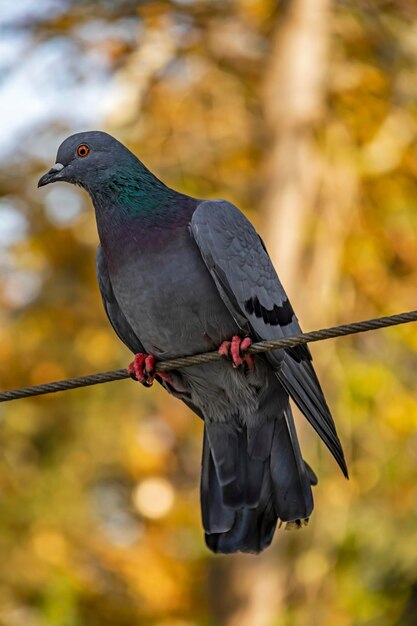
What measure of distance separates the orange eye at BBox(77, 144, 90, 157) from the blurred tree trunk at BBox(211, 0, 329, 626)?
4.90 m

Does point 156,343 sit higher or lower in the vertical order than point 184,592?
lower

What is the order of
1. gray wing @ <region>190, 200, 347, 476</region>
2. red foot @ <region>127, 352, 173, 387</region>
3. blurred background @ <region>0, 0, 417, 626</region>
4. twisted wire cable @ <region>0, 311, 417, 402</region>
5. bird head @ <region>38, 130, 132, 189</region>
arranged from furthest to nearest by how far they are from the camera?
blurred background @ <region>0, 0, 417, 626</region>, bird head @ <region>38, 130, 132, 189</region>, red foot @ <region>127, 352, 173, 387</region>, gray wing @ <region>190, 200, 347, 476</region>, twisted wire cable @ <region>0, 311, 417, 402</region>

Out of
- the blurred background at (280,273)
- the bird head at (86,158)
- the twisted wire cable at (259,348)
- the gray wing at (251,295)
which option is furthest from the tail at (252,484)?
the blurred background at (280,273)

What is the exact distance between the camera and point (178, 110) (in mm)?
11969

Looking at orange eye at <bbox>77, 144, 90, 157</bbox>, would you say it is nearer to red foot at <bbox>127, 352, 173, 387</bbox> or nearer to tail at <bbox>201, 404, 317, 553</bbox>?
red foot at <bbox>127, 352, 173, 387</bbox>

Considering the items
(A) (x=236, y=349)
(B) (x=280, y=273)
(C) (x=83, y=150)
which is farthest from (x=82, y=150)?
(B) (x=280, y=273)

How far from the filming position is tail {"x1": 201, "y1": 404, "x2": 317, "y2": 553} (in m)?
5.16

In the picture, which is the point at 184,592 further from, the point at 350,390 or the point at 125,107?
the point at 125,107

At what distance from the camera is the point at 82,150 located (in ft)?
17.7

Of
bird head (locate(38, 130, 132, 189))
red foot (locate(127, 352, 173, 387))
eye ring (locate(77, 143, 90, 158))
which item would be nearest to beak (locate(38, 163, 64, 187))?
bird head (locate(38, 130, 132, 189))

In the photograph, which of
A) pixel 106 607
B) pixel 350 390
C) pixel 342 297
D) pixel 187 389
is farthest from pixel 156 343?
pixel 106 607

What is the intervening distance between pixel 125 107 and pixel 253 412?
617 centimetres

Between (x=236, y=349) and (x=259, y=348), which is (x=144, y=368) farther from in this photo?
(x=259, y=348)

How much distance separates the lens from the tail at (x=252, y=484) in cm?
516
